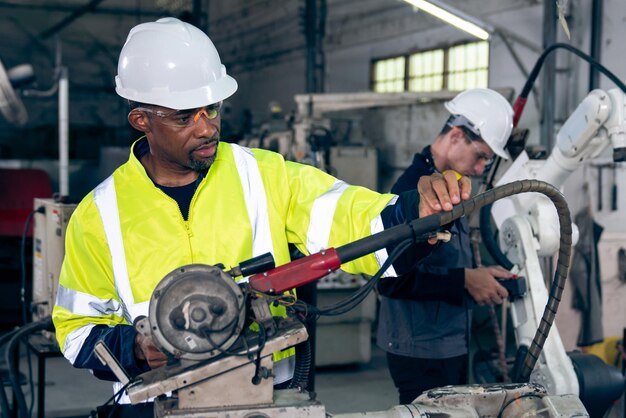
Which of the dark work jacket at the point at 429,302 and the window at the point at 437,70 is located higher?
the window at the point at 437,70

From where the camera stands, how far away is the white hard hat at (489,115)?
269 centimetres

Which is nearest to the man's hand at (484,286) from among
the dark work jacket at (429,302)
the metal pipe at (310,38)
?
the dark work jacket at (429,302)

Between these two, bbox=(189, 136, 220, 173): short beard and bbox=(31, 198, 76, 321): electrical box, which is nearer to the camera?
bbox=(189, 136, 220, 173): short beard

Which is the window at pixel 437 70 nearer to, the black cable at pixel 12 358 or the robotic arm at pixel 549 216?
the robotic arm at pixel 549 216

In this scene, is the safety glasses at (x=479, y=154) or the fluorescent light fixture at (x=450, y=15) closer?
the safety glasses at (x=479, y=154)

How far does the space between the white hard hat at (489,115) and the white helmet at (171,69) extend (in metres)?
1.25


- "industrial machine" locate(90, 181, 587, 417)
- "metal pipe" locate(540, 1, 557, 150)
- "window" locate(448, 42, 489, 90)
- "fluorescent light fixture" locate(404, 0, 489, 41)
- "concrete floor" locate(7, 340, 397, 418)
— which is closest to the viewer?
"industrial machine" locate(90, 181, 587, 417)

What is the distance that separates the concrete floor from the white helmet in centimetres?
290

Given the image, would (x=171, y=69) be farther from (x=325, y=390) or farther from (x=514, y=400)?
(x=325, y=390)

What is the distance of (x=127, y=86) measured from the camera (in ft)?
5.56

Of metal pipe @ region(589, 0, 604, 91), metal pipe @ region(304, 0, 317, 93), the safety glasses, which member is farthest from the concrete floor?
metal pipe @ region(304, 0, 317, 93)

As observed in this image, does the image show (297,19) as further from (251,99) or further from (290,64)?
(251,99)

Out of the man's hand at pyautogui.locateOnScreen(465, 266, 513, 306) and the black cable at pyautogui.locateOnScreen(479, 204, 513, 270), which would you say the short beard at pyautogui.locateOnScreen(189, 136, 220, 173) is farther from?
the black cable at pyautogui.locateOnScreen(479, 204, 513, 270)

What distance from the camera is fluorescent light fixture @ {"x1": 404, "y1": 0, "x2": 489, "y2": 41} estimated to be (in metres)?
3.62
